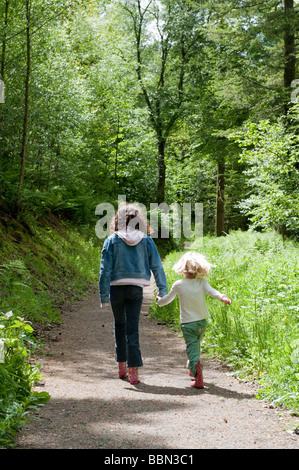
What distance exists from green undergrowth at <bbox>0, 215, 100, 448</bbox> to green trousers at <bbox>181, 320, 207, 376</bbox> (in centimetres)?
169

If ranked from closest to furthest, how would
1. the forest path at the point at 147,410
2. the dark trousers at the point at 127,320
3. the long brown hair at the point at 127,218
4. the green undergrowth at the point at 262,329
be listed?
1. the forest path at the point at 147,410
2. the green undergrowth at the point at 262,329
3. the dark trousers at the point at 127,320
4. the long brown hair at the point at 127,218

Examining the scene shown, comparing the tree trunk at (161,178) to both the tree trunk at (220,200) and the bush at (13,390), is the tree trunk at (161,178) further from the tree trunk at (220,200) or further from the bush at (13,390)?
the bush at (13,390)

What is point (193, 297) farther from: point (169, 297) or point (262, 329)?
point (262, 329)

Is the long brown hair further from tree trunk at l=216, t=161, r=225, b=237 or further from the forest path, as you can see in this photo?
tree trunk at l=216, t=161, r=225, b=237

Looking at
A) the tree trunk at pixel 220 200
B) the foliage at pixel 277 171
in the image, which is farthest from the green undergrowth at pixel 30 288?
the tree trunk at pixel 220 200

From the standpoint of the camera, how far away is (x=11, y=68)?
1260 centimetres

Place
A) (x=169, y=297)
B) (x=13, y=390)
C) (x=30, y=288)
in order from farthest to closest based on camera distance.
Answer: (x=30, y=288), (x=169, y=297), (x=13, y=390)

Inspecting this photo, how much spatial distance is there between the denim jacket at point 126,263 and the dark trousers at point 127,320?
0.58ft

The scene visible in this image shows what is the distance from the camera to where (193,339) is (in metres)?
5.35

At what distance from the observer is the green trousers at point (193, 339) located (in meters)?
5.26

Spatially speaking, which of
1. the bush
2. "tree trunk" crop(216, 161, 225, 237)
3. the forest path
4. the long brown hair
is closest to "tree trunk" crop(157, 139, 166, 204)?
Answer: "tree trunk" crop(216, 161, 225, 237)

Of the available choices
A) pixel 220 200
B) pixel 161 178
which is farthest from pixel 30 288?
pixel 161 178

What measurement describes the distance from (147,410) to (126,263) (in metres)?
1.75

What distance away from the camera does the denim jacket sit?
536 centimetres
